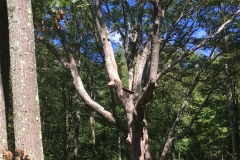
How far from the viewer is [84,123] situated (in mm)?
21828

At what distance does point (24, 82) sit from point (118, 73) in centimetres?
1243

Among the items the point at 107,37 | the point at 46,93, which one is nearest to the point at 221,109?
the point at 46,93

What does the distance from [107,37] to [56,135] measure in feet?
72.0

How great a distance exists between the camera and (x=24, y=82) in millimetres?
2359

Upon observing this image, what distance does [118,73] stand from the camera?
48.4ft

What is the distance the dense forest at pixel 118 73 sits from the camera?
2.45 metres

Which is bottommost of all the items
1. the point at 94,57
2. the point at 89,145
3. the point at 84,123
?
the point at 89,145

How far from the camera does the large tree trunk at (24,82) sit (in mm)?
2303

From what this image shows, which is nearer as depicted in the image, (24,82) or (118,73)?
(24,82)

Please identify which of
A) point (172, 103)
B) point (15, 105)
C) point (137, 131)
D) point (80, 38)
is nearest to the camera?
point (15, 105)

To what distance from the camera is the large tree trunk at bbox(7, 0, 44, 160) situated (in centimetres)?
230

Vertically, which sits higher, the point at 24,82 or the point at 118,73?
the point at 118,73

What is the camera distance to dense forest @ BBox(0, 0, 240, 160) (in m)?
2.45

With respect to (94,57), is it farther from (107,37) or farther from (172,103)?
(107,37)
